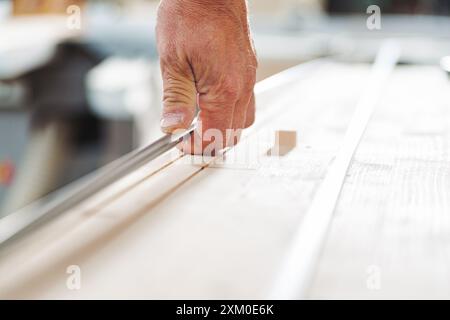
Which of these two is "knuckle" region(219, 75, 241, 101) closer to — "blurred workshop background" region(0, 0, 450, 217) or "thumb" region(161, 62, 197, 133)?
"thumb" region(161, 62, 197, 133)

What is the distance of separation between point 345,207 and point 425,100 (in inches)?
34.0

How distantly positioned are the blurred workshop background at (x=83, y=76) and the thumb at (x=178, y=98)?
5.31 feet

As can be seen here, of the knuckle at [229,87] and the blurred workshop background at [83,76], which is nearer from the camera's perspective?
the knuckle at [229,87]

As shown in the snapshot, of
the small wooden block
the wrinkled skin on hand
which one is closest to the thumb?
the wrinkled skin on hand

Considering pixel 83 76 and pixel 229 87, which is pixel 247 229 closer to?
pixel 229 87

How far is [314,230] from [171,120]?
0.31 meters

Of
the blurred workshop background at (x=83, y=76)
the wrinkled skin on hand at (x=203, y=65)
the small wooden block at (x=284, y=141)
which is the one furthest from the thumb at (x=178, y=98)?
the blurred workshop background at (x=83, y=76)

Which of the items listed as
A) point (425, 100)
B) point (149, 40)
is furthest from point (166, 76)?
point (149, 40)

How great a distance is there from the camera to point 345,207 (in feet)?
2.47

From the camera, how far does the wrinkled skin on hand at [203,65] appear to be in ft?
3.05

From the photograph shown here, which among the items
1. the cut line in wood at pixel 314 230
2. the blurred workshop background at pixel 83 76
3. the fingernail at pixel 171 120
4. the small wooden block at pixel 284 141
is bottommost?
the blurred workshop background at pixel 83 76

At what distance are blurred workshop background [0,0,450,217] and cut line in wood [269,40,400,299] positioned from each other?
57.7 inches

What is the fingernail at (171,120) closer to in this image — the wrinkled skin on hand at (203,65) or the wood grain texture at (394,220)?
the wrinkled skin on hand at (203,65)
